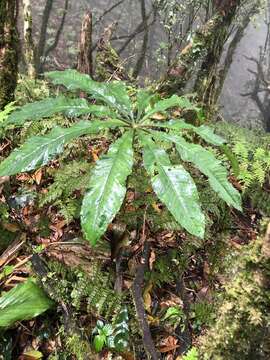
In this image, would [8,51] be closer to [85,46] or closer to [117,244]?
[85,46]

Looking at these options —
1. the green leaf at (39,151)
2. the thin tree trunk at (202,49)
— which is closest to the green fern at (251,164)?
the thin tree trunk at (202,49)

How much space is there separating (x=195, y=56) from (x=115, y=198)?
3.04 metres

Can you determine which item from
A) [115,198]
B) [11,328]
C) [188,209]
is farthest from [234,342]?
[11,328]

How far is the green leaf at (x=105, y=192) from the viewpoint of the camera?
187 cm

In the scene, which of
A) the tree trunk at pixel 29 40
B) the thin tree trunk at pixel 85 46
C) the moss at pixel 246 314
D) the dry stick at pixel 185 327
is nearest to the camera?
the moss at pixel 246 314

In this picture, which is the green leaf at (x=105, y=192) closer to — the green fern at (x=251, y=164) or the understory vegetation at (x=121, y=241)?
the understory vegetation at (x=121, y=241)

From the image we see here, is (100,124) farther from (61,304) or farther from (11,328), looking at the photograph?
(11,328)

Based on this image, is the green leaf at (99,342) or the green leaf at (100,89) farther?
the green leaf at (100,89)

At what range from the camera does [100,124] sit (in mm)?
2318

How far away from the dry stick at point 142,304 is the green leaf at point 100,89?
2.93 feet

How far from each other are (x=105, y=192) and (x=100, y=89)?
0.96 m

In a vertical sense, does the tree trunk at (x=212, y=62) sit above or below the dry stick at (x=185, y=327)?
above

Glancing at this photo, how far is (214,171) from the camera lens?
2.17m

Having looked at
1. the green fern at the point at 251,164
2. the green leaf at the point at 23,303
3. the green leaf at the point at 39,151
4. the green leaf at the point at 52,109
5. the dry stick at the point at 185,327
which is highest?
the green leaf at the point at 52,109
